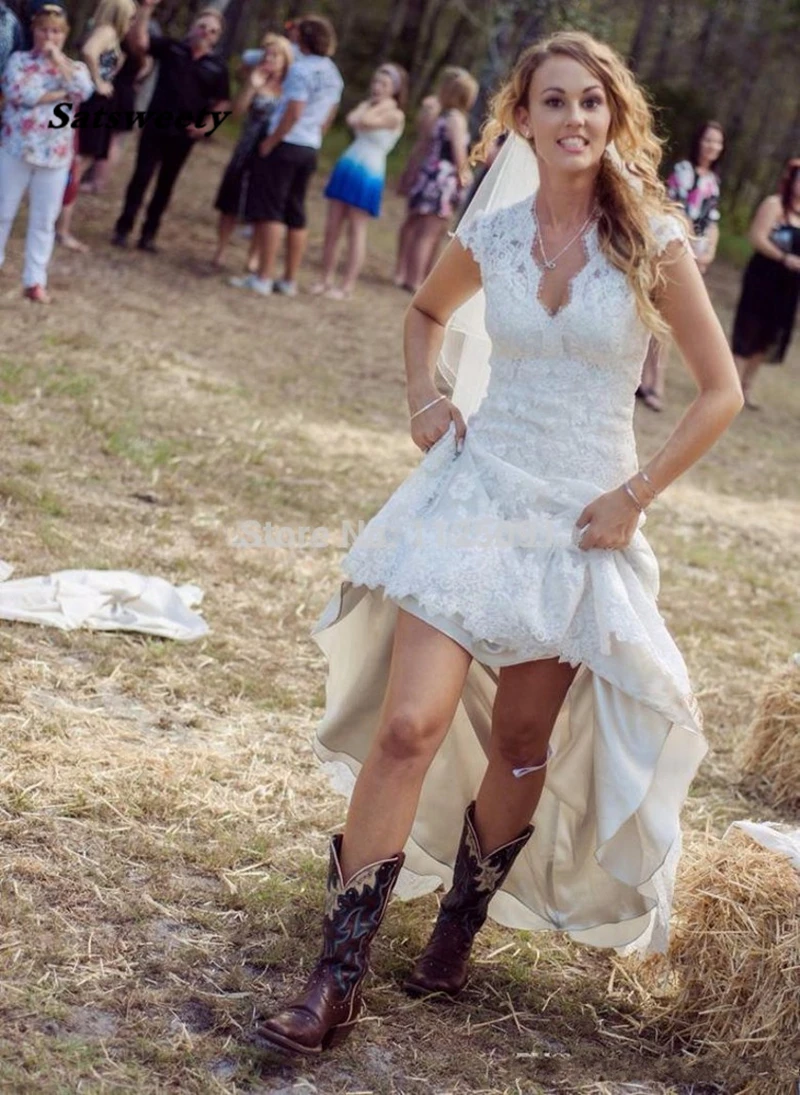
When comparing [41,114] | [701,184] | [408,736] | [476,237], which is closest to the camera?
[408,736]

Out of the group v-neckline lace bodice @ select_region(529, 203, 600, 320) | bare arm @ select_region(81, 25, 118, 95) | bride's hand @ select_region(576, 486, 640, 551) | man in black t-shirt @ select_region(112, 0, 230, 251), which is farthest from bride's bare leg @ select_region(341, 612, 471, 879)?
man in black t-shirt @ select_region(112, 0, 230, 251)

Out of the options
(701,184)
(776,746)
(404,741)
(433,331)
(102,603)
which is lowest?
(102,603)

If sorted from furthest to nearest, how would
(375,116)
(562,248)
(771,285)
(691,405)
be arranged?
→ (375,116), (771,285), (562,248), (691,405)

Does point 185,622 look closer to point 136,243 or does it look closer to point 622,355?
point 622,355

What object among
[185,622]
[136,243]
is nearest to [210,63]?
[136,243]

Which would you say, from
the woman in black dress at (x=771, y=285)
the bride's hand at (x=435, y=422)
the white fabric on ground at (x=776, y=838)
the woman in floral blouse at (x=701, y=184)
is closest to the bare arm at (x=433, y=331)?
the bride's hand at (x=435, y=422)

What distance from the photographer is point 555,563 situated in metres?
3.08

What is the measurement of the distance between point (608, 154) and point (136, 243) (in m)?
9.95

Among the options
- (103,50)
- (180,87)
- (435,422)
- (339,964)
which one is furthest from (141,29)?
(339,964)

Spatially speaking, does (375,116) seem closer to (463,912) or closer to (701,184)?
(701,184)

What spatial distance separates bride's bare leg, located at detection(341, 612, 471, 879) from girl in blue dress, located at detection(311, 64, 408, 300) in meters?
9.71

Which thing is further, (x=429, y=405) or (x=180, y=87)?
(x=180, y=87)

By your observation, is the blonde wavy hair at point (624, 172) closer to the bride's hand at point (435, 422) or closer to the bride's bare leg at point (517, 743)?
the bride's hand at point (435, 422)

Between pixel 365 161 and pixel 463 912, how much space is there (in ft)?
31.8
